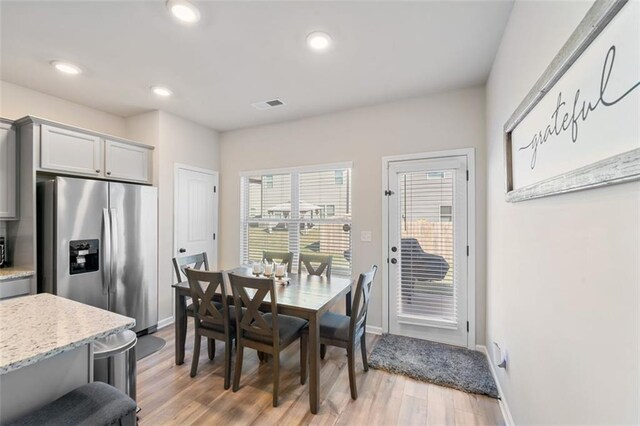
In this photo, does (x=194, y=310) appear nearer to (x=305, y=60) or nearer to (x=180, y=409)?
(x=180, y=409)

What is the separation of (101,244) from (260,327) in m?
2.06

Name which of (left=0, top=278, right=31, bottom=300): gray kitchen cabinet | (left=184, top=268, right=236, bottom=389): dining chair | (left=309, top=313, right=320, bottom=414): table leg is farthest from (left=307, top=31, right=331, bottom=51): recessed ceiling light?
(left=0, top=278, right=31, bottom=300): gray kitchen cabinet

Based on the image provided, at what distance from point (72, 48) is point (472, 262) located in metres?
4.06

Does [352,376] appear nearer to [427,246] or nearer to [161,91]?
[427,246]

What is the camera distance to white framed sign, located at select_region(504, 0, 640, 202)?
72 centimetres

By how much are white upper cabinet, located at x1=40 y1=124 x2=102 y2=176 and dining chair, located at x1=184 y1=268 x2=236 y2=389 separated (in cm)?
179

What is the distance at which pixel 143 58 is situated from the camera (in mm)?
2412

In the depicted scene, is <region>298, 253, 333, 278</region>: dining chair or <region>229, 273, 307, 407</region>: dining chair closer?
<region>229, 273, 307, 407</region>: dining chair

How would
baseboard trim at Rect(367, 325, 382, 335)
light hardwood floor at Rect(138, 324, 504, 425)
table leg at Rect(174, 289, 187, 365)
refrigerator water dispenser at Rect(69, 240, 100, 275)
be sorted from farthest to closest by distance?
baseboard trim at Rect(367, 325, 382, 335) → refrigerator water dispenser at Rect(69, 240, 100, 275) → table leg at Rect(174, 289, 187, 365) → light hardwood floor at Rect(138, 324, 504, 425)

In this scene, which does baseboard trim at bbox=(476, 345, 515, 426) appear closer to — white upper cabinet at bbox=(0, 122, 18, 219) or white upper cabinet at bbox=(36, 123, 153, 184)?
white upper cabinet at bbox=(36, 123, 153, 184)

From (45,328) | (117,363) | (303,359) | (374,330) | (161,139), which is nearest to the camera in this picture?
(45,328)

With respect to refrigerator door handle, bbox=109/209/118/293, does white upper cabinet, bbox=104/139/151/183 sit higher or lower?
higher

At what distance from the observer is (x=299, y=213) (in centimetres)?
Result: 391

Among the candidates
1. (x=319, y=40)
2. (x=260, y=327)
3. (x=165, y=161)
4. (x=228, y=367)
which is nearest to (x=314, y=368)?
(x=260, y=327)
